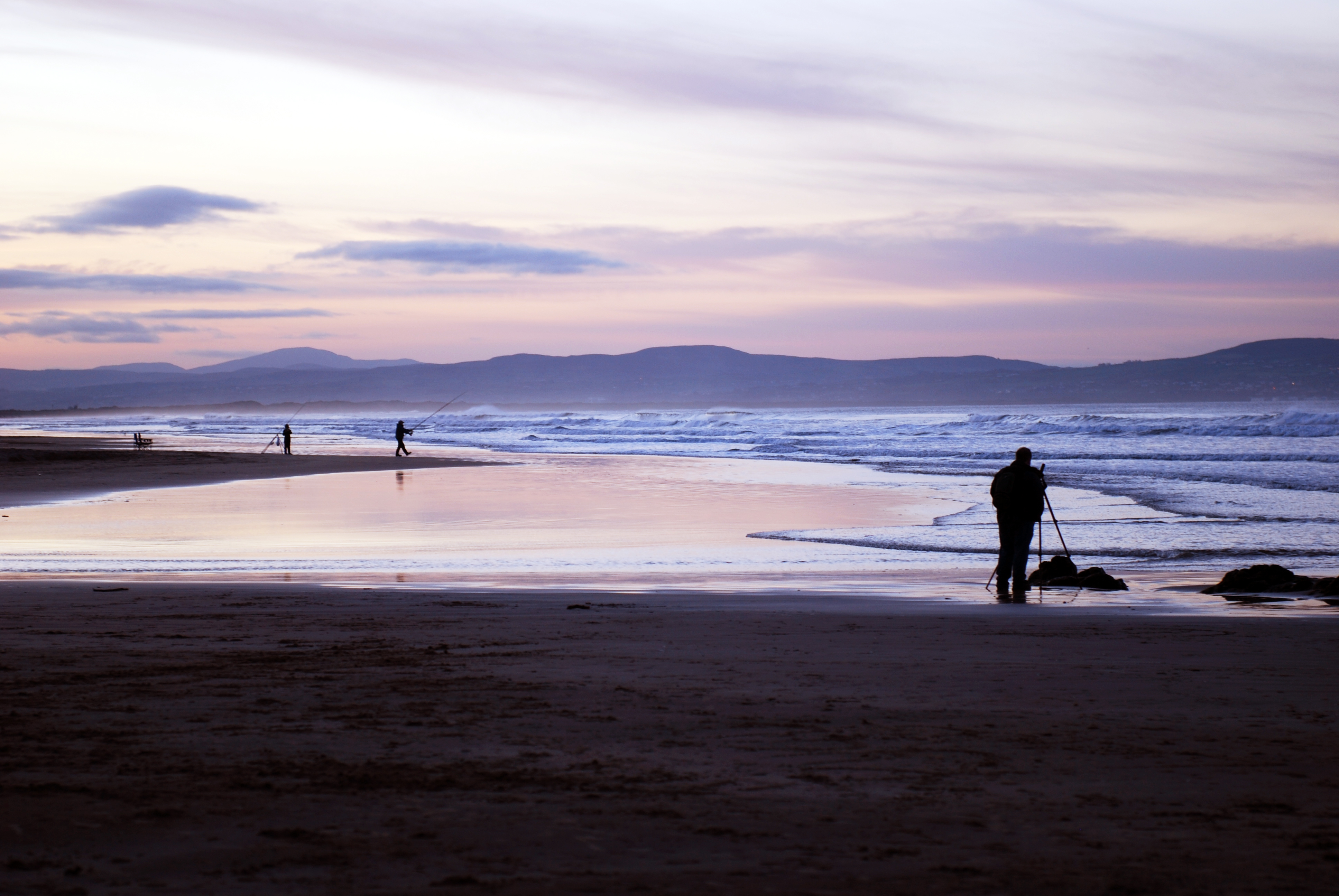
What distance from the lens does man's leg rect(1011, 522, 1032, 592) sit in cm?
1020

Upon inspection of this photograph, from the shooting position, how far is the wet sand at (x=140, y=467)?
22.9m

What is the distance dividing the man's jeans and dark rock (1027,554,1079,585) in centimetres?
32

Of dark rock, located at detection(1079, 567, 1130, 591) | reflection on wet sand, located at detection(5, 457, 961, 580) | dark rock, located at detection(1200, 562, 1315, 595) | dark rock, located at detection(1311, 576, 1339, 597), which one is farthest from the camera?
reflection on wet sand, located at detection(5, 457, 961, 580)

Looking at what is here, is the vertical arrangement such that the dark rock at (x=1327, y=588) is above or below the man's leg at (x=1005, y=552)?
below

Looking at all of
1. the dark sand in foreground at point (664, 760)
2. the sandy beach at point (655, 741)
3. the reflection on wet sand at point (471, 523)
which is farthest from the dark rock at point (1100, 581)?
the dark sand in foreground at point (664, 760)

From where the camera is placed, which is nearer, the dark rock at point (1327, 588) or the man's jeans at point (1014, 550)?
the dark rock at point (1327, 588)

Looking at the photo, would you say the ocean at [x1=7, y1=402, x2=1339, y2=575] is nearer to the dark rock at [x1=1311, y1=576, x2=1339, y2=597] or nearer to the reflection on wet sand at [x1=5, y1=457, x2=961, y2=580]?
the reflection on wet sand at [x1=5, y1=457, x2=961, y2=580]

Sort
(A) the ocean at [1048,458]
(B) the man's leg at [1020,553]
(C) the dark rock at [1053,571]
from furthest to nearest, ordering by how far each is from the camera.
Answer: (A) the ocean at [1048,458] < (C) the dark rock at [1053,571] < (B) the man's leg at [1020,553]

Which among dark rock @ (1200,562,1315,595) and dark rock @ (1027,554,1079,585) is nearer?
dark rock @ (1200,562,1315,595)

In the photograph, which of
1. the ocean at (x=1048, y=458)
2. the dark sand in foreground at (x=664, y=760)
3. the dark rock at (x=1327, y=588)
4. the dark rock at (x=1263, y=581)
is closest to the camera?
the dark sand in foreground at (x=664, y=760)

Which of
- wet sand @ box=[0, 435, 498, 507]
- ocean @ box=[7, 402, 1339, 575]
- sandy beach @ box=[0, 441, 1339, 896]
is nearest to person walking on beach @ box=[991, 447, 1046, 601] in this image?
sandy beach @ box=[0, 441, 1339, 896]

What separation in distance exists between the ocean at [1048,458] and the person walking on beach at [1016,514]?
1192 millimetres

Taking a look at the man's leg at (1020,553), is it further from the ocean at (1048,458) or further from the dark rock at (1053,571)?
the ocean at (1048,458)

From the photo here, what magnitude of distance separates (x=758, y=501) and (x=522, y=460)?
16.7 m
